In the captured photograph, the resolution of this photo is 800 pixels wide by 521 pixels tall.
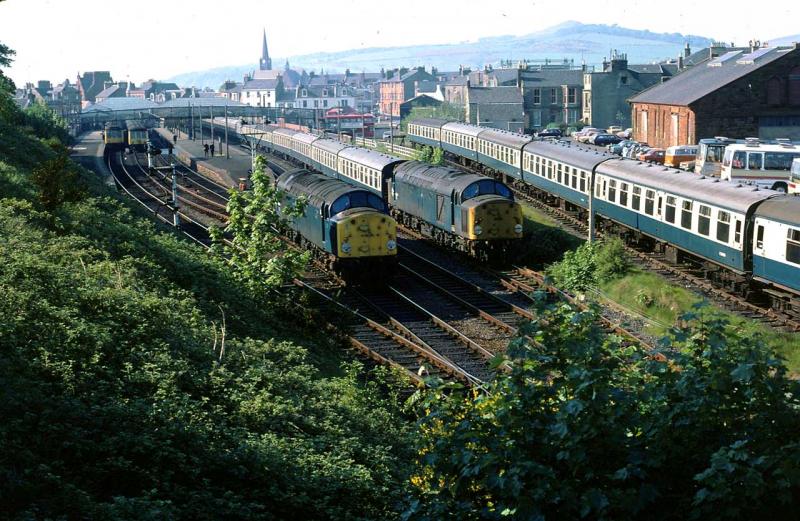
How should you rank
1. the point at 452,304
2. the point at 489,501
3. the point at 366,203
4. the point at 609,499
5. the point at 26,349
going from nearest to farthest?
the point at 609,499 → the point at 489,501 → the point at 26,349 → the point at 452,304 → the point at 366,203

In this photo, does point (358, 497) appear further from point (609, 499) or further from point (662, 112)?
point (662, 112)

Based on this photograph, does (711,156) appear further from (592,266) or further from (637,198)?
(592,266)

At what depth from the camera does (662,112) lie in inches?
2889

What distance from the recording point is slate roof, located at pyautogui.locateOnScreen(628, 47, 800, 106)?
68.1 meters

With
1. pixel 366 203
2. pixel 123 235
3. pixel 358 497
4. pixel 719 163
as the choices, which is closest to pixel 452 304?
pixel 366 203

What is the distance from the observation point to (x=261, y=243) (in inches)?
1137

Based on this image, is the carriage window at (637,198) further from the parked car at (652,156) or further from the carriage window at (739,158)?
the parked car at (652,156)

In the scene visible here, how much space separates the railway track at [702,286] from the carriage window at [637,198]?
163cm

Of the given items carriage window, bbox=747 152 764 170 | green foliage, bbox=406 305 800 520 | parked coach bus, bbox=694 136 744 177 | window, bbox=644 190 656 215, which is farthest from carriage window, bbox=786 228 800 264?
parked coach bus, bbox=694 136 744 177

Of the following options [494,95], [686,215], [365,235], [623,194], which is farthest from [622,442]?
[494,95]

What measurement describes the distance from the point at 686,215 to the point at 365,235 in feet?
34.5

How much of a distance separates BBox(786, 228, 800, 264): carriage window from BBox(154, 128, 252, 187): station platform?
132ft

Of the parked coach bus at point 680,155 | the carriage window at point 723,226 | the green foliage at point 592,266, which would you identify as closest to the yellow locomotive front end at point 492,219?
the green foliage at point 592,266

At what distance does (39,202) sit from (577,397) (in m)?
23.2
